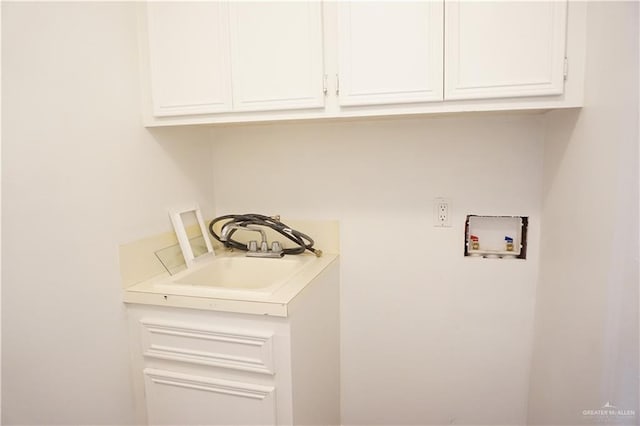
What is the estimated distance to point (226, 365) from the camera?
1.27 m

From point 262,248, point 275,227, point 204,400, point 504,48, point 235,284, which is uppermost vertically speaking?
point 504,48

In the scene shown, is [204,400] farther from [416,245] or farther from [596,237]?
[596,237]

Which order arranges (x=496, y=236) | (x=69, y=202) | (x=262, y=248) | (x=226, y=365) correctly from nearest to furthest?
(x=69, y=202) < (x=226, y=365) < (x=496, y=236) < (x=262, y=248)

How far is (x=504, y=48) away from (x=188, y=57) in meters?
1.07

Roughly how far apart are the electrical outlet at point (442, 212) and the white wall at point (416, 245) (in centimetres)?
Answer: 3

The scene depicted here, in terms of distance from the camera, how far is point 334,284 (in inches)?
68.1

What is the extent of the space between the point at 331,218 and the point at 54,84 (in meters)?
1.14

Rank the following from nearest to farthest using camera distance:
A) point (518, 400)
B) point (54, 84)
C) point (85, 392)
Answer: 1. point (54, 84)
2. point (85, 392)
3. point (518, 400)

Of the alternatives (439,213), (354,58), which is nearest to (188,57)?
(354,58)

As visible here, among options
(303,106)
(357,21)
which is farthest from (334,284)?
(357,21)

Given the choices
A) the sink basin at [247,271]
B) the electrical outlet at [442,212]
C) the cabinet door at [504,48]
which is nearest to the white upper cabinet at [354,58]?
the cabinet door at [504,48]

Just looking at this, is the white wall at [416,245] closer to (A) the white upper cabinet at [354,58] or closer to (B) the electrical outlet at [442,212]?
(B) the electrical outlet at [442,212]

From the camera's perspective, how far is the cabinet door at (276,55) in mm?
1299

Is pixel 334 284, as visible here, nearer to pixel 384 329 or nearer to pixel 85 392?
pixel 384 329
